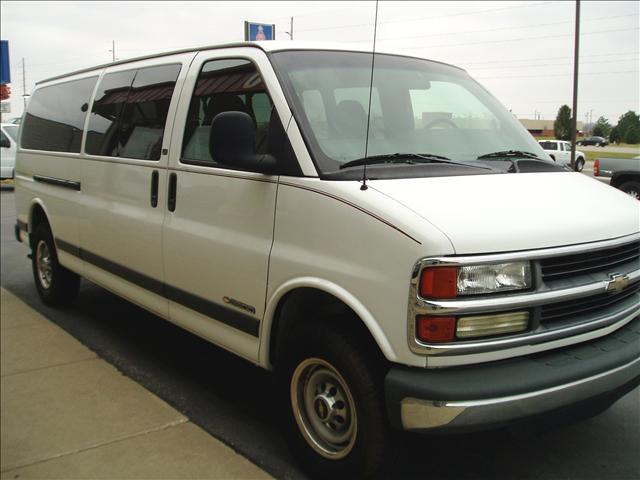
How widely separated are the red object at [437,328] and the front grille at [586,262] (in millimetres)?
472

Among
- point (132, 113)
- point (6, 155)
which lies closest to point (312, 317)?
point (132, 113)

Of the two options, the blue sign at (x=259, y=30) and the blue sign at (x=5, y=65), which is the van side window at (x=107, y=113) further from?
the blue sign at (x=5, y=65)

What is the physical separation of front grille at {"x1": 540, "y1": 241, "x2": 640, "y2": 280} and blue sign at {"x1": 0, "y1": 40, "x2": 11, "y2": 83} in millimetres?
23898

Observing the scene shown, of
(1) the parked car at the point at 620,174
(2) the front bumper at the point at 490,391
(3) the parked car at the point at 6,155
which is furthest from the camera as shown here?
(3) the parked car at the point at 6,155

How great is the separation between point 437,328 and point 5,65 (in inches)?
→ 962

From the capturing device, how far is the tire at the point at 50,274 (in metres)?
6.08

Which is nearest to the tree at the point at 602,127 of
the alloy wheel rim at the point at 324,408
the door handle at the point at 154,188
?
the alloy wheel rim at the point at 324,408

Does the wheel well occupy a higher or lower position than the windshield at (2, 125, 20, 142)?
lower

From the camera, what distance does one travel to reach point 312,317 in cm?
308

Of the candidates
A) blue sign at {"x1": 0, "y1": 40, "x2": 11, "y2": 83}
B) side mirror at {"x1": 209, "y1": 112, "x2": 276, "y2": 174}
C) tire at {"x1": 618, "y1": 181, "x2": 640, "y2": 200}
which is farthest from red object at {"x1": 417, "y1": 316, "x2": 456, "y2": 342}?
blue sign at {"x1": 0, "y1": 40, "x2": 11, "y2": 83}

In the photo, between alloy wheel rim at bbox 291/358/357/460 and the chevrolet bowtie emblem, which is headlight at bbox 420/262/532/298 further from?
alloy wheel rim at bbox 291/358/357/460

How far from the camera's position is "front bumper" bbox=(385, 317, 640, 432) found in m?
2.45

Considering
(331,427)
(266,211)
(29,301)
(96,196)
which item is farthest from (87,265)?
(331,427)

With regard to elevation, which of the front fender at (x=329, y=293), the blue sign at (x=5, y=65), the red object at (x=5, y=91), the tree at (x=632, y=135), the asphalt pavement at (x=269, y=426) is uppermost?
the blue sign at (x=5, y=65)
